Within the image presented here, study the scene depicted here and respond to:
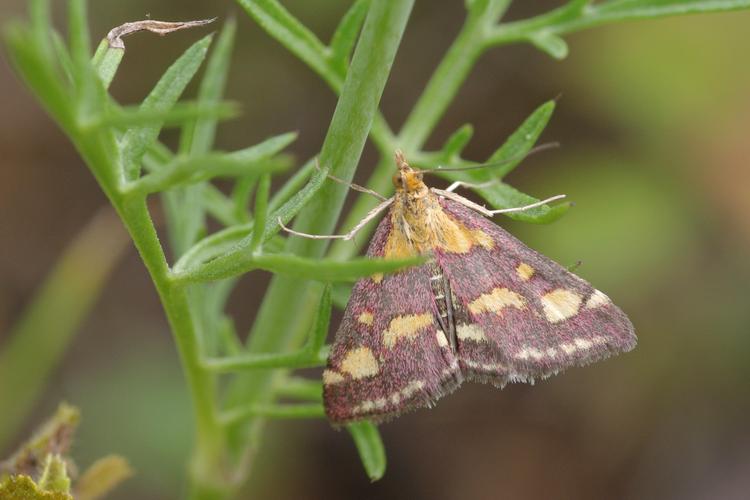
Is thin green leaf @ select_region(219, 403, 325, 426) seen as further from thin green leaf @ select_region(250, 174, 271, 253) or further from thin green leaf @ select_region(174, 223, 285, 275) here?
thin green leaf @ select_region(250, 174, 271, 253)

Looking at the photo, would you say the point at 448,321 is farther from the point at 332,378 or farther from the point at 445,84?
the point at 445,84

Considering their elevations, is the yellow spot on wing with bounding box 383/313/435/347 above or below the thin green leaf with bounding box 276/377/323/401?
above

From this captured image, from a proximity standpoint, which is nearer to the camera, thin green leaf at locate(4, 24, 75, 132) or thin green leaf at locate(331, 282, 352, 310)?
thin green leaf at locate(4, 24, 75, 132)

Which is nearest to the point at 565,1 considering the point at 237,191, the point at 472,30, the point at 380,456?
the point at 472,30

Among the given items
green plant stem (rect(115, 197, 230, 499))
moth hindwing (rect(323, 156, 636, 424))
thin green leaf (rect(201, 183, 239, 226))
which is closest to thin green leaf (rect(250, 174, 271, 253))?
green plant stem (rect(115, 197, 230, 499))

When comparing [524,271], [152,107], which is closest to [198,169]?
[152,107]

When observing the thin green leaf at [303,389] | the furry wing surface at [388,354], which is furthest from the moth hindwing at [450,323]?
the thin green leaf at [303,389]
